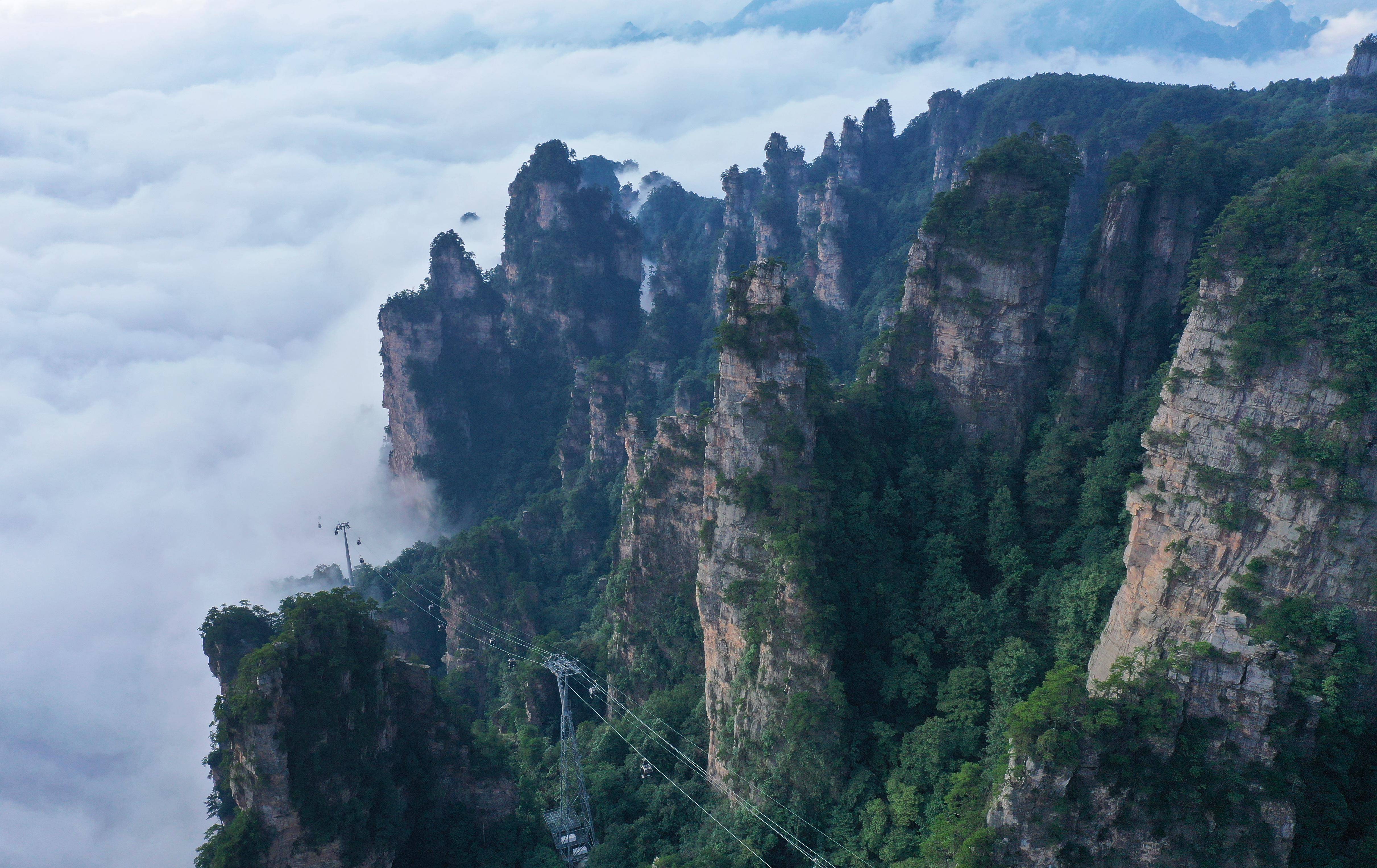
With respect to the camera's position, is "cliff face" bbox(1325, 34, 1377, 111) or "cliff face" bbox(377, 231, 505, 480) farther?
"cliff face" bbox(377, 231, 505, 480)

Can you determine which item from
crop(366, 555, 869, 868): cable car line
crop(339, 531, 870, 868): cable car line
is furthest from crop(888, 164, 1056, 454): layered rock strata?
crop(339, 531, 870, 868): cable car line

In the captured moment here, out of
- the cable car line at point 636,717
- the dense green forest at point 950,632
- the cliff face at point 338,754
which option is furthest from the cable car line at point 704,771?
the cliff face at point 338,754

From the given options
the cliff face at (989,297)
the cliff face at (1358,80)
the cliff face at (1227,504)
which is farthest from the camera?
the cliff face at (1358,80)

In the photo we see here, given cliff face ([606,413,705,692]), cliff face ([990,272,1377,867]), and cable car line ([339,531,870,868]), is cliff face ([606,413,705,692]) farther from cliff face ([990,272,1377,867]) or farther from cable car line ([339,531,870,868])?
cliff face ([990,272,1377,867])

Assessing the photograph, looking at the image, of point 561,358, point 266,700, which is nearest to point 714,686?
point 266,700

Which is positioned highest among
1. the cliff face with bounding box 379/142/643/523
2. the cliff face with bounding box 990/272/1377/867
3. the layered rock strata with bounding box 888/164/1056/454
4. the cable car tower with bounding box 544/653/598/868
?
the cliff face with bounding box 379/142/643/523

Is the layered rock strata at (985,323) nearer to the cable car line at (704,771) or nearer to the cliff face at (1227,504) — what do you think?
the cliff face at (1227,504)

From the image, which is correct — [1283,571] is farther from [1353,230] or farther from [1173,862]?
[1353,230]
